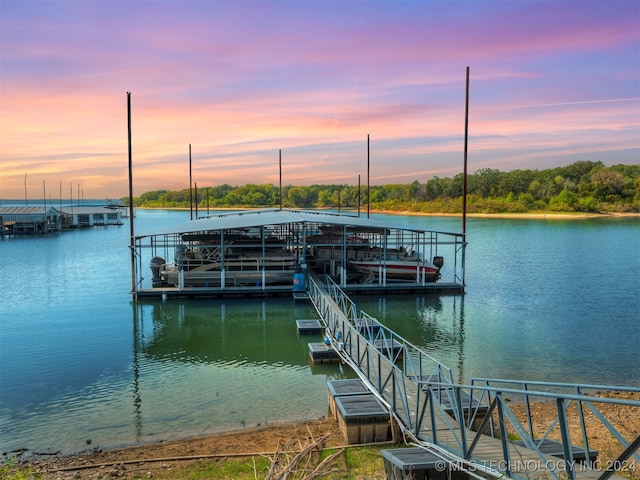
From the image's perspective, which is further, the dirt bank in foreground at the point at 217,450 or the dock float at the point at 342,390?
the dock float at the point at 342,390

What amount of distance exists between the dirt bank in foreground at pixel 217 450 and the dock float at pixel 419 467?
24.6 inches

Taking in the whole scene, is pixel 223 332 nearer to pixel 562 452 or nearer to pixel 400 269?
pixel 400 269

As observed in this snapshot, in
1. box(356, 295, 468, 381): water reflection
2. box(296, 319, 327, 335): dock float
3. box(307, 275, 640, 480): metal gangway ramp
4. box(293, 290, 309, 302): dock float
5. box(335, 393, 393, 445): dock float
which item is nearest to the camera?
box(307, 275, 640, 480): metal gangway ramp

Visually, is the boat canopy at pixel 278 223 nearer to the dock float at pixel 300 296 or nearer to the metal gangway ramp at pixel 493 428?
the dock float at pixel 300 296

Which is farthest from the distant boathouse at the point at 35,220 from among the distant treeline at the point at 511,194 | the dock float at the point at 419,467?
the dock float at the point at 419,467

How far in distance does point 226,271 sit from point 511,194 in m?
104

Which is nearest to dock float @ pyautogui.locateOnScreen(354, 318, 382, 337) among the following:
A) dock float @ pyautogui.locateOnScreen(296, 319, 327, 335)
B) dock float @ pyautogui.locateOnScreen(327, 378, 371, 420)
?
dock float @ pyautogui.locateOnScreen(296, 319, 327, 335)

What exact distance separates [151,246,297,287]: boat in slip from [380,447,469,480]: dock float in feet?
56.8

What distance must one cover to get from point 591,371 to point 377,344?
5.92 meters

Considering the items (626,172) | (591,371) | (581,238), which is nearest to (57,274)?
(591,371)

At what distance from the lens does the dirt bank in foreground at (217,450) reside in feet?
27.6

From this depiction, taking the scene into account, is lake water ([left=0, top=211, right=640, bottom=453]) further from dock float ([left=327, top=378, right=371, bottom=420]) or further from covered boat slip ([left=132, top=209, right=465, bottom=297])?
covered boat slip ([left=132, top=209, right=465, bottom=297])

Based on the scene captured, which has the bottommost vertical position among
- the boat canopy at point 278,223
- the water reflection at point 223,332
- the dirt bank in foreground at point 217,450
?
the water reflection at point 223,332

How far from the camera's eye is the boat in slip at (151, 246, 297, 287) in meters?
24.7
